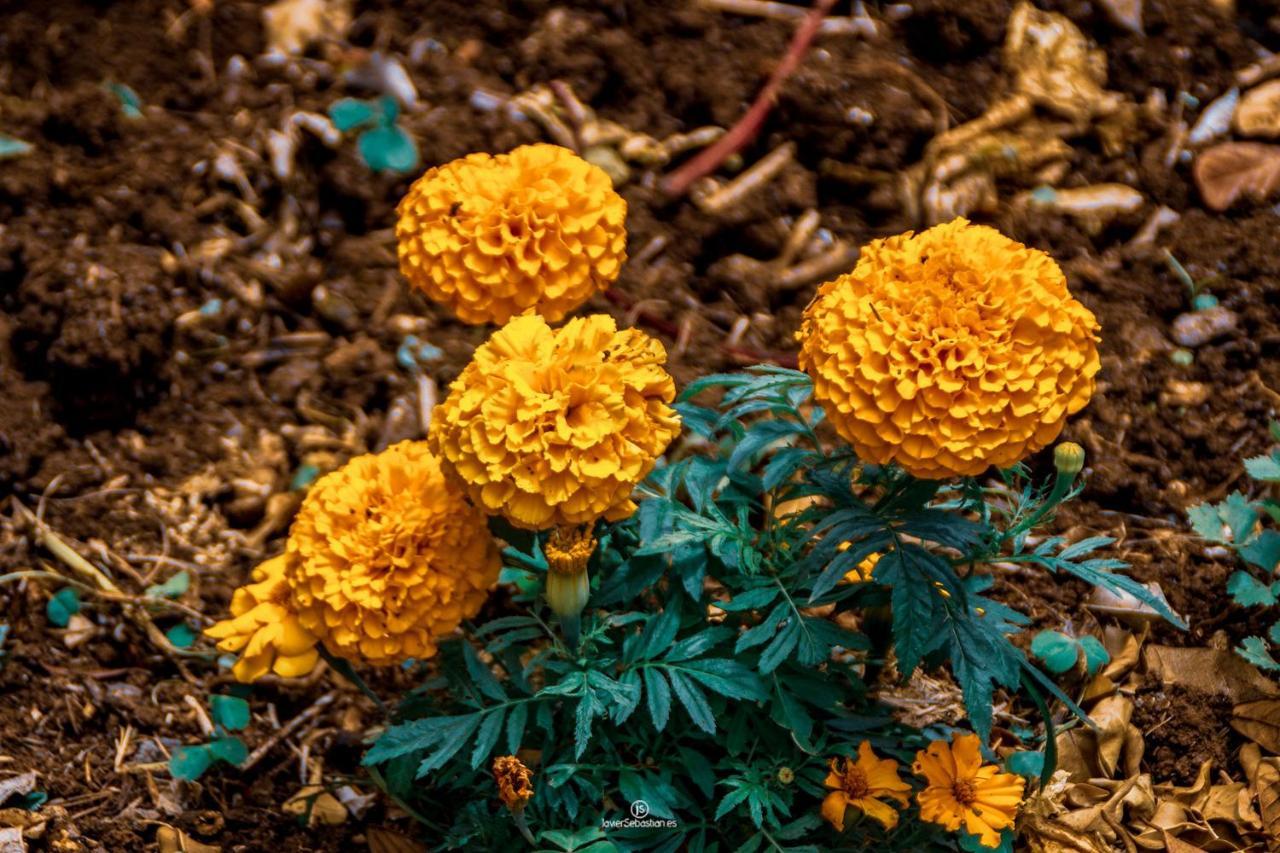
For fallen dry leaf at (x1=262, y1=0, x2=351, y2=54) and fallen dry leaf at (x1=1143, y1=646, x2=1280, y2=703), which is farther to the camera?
fallen dry leaf at (x1=262, y1=0, x2=351, y2=54)

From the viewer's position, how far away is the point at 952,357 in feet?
6.68

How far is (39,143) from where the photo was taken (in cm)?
407

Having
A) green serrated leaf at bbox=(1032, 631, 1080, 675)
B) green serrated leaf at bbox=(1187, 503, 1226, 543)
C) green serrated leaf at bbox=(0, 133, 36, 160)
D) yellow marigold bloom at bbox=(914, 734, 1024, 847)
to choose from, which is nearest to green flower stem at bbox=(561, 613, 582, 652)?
yellow marigold bloom at bbox=(914, 734, 1024, 847)

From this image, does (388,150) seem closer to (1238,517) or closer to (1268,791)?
(1238,517)

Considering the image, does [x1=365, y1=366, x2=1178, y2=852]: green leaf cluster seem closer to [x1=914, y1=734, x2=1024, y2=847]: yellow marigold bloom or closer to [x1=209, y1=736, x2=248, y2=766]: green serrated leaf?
[x1=914, y1=734, x2=1024, y2=847]: yellow marigold bloom

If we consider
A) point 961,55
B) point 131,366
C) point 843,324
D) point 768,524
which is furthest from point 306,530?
point 961,55

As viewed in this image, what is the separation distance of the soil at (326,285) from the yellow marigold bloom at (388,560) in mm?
717

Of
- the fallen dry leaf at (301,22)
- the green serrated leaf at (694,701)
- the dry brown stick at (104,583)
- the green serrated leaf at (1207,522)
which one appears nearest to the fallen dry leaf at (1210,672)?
the green serrated leaf at (1207,522)

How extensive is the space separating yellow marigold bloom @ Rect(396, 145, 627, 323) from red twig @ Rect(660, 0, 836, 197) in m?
1.56

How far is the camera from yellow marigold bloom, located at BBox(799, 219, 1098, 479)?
2.02 meters

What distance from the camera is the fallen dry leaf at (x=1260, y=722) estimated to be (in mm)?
2730

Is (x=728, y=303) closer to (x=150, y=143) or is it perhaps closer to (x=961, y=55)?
(x=961, y=55)

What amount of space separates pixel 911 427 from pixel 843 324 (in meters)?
0.21

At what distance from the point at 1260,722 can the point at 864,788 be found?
987 millimetres
